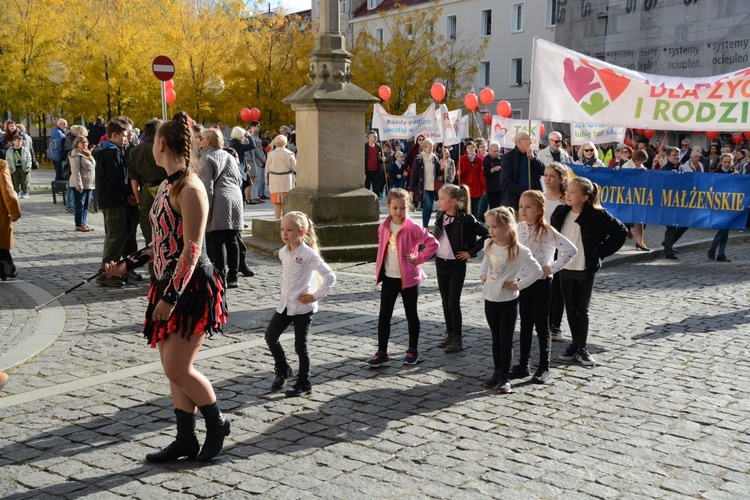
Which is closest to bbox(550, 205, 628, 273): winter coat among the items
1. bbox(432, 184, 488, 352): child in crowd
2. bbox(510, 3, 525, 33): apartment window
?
bbox(432, 184, 488, 352): child in crowd

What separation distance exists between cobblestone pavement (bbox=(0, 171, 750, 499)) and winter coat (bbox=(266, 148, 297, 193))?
731cm

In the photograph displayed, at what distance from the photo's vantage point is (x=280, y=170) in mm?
16312

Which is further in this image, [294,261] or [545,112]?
[545,112]

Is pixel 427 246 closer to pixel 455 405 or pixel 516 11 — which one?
pixel 455 405

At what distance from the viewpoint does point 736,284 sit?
36.5 ft

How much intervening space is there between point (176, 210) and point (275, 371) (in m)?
2.08

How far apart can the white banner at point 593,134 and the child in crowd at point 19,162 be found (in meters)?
12.4

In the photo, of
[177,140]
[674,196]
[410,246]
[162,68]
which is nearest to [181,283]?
[177,140]

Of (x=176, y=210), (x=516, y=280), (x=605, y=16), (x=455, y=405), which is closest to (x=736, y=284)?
(x=516, y=280)

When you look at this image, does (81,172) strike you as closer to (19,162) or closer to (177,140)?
(19,162)

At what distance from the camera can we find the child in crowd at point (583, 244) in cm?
705

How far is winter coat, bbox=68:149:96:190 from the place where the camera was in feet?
49.8

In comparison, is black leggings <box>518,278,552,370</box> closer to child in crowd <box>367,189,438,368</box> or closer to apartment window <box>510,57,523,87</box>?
child in crowd <box>367,189,438,368</box>

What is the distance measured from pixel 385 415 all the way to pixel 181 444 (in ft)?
4.68
